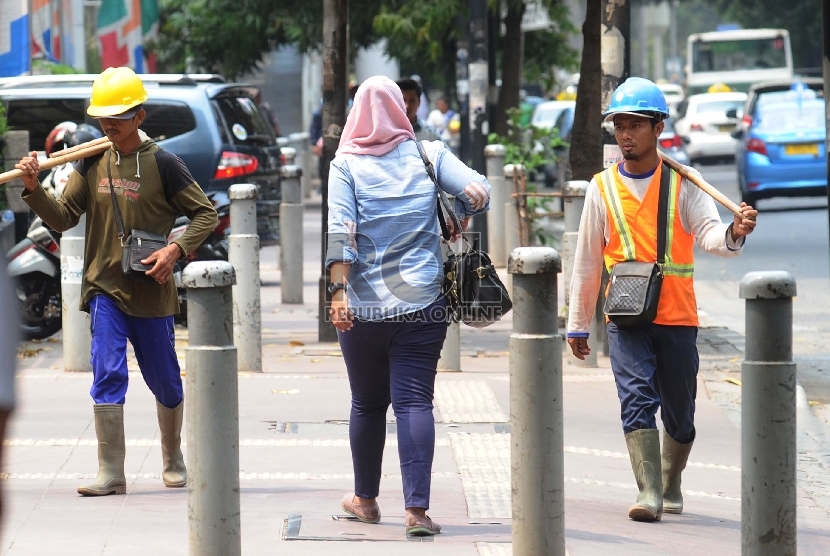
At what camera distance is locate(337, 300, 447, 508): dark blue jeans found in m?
5.37

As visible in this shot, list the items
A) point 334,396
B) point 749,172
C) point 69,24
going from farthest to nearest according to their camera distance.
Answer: point 69,24 < point 749,172 < point 334,396

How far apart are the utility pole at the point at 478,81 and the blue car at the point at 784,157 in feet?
17.5

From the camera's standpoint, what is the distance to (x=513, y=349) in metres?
4.74

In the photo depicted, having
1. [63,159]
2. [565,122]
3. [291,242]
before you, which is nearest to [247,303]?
[63,159]

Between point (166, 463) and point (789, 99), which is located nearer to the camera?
point (166, 463)

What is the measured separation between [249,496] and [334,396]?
240 centimetres

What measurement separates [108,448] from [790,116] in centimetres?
1749

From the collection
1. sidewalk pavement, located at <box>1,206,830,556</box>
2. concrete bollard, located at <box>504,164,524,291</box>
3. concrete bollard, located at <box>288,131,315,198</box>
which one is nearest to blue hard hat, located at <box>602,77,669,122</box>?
sidewalk pavement, located at <box>1,206,830,556</box>

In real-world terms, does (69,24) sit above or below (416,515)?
above

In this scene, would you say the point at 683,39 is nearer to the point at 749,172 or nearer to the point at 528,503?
the point at 749,172

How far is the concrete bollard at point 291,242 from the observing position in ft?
43.3

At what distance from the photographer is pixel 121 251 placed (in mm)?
6125

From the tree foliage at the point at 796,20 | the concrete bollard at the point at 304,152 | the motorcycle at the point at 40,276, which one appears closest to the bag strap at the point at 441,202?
the motorcycle at the point at 40,276

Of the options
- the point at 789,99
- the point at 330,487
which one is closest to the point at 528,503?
the point at 330,487
